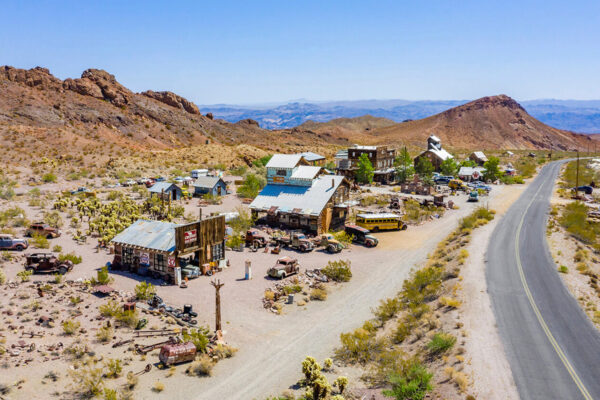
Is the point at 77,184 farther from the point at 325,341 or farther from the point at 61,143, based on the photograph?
the point at 325,341

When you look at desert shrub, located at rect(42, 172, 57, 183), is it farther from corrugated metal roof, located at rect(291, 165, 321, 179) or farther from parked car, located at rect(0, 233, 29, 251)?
corrugated metal roof, located at rect(291, 165, 321, 179)

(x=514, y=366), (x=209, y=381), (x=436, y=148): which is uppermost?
(x=436, y=148)

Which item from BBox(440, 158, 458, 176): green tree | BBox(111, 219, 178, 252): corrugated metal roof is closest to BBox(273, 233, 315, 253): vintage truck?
BBox(111, 219, 178, 252): corrugated metal roof

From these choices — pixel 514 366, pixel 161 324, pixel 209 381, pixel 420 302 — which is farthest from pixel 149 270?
pixel 514 366

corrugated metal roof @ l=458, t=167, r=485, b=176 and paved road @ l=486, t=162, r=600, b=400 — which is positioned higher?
corrugated metal roof @ l=458, t=167, r=485, b=176

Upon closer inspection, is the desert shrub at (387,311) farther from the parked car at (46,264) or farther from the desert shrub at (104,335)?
the parked car at (46,264)

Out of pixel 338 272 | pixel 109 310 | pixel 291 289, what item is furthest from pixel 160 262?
pixel 338 272
